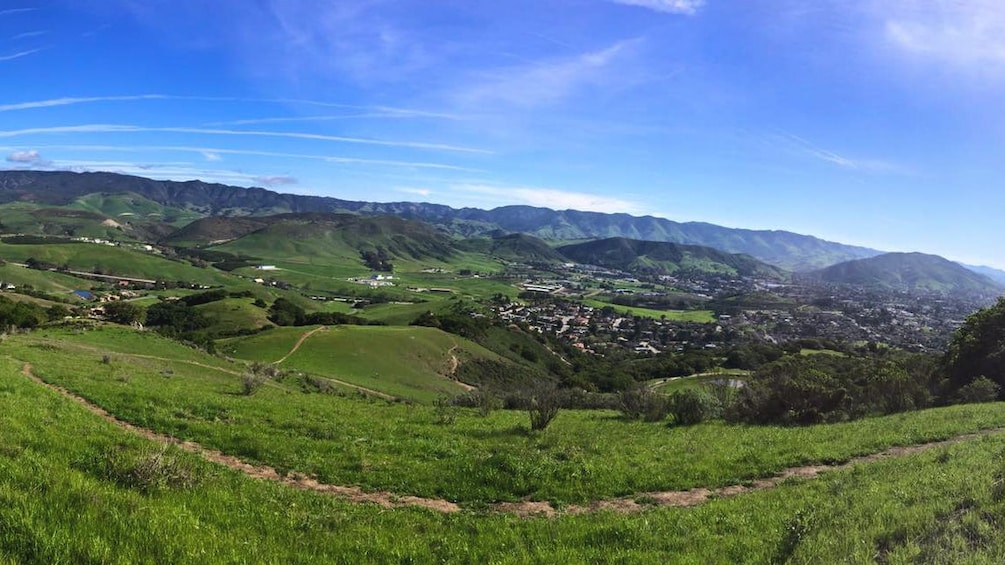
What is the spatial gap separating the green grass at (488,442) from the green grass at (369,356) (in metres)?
32.6

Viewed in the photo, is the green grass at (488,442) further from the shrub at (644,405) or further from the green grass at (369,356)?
the green grass at (369,356)

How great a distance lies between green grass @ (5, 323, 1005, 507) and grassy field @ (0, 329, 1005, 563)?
0.96 meters

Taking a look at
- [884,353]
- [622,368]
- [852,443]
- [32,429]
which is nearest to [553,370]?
[622,368]

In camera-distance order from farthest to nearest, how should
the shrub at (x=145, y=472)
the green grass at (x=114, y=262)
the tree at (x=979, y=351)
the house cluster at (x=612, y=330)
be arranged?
the green grass at (x=114, y=262), the house cluster at (x=612, y=330), the tree at (x=979, y=351), the shrub at (x=145, y=472)

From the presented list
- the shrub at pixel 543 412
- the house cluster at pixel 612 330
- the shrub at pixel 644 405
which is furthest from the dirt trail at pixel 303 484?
the house cluster at pixel 612 330

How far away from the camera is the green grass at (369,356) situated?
189ft

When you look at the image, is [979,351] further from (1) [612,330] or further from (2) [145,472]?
(1) [612,330]

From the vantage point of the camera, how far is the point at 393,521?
333 inches

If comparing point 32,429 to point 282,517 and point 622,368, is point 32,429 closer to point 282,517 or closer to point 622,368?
point 282,517

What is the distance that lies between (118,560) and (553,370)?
10097cm

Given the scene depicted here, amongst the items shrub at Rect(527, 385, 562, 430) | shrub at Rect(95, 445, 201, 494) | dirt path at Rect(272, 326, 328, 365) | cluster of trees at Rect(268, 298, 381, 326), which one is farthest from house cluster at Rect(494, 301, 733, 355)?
shrub at Rect(95, 445, 201, 494)

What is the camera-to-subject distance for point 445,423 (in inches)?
758

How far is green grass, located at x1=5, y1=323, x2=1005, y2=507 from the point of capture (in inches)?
458

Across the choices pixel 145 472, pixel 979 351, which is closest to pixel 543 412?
pixel 145 472
